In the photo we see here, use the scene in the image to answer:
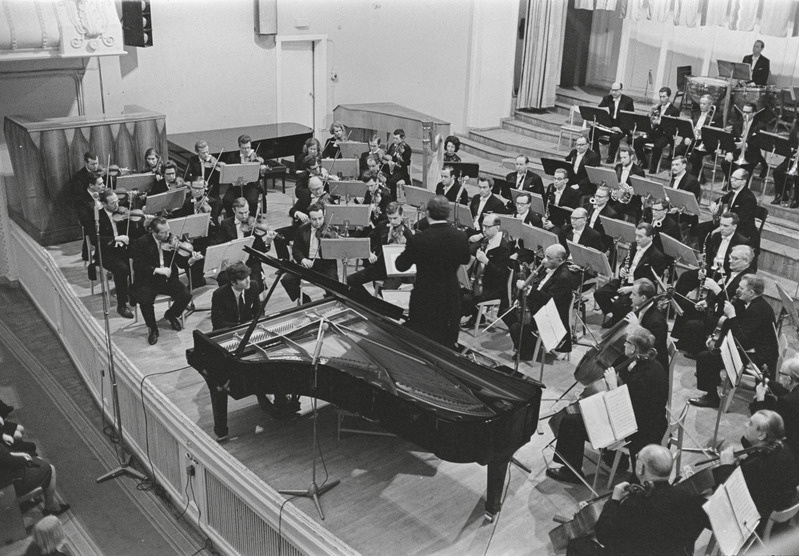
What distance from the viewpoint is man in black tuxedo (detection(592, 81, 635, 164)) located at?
34.9 feet

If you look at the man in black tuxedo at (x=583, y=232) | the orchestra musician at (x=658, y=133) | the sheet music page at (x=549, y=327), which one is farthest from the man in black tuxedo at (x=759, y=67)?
the sheet music page at (x=549, y=327)

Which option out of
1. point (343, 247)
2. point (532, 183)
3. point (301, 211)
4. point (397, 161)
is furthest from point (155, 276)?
point (532, 183)

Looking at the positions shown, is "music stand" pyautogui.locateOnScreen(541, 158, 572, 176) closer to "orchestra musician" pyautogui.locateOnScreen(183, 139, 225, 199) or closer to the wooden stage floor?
the wooden stage floor

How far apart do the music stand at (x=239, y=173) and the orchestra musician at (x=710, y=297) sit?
15.9ft

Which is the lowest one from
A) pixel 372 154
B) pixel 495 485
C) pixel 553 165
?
pixel 495 485

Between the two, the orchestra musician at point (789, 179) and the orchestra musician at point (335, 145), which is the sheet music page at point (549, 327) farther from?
the orchestra musician at point (335, 145)

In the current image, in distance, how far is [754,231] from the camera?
7895 mm

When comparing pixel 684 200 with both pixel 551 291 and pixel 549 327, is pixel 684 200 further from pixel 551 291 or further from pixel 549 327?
pixel 549 327

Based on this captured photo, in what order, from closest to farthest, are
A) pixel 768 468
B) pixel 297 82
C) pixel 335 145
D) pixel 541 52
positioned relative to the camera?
pixel 768 468
pixel 335 145
pixel 541 52
pixel 297 82

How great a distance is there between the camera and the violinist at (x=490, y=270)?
7516 mm

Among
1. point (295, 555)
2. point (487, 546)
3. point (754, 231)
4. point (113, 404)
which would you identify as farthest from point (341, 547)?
point (754, 231)

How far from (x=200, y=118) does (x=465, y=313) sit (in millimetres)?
7065

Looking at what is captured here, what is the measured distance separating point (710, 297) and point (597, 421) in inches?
116

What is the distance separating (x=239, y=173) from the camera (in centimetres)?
936
